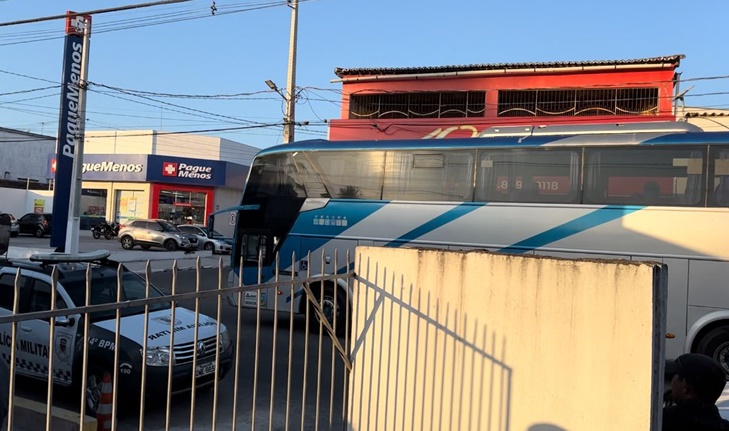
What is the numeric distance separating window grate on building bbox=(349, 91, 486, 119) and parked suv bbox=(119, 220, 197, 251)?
1243cm

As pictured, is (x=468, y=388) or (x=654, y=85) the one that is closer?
(x=468, y=388)

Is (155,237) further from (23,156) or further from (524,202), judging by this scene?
(23,156)

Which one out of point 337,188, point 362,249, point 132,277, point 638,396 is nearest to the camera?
point 638,396

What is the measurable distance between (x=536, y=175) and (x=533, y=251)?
127cm

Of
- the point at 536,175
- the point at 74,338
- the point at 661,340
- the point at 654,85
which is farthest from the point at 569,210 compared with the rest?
the point at 654,85

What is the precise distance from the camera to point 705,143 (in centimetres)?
841

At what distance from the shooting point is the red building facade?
18.9 m

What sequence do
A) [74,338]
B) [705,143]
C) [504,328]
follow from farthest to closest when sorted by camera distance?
[705,143], [74,338], [504,328]

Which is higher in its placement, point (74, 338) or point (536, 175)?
point (536, 175)

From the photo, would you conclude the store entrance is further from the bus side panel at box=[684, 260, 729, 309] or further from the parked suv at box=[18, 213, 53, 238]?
the bus side panel at box=[684, 260, 729, 309]

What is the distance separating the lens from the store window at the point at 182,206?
1564 inches

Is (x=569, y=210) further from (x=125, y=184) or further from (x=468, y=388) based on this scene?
(x=125, y=184)

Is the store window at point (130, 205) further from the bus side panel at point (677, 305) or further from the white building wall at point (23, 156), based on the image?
the bus side panel at point (677, 305)

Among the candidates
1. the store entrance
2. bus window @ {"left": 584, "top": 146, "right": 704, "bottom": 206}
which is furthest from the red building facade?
the store entrance
